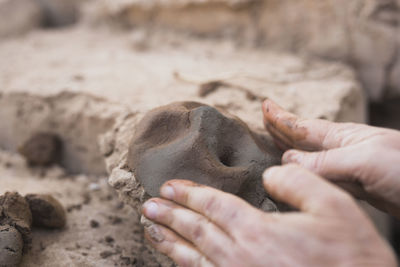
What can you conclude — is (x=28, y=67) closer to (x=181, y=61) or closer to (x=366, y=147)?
(x=181, y=61)

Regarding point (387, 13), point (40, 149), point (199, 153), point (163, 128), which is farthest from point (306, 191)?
point (387, 13)

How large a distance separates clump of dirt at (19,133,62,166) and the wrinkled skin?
99cm

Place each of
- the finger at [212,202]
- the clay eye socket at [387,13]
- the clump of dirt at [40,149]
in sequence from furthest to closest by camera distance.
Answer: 1. the clay eye socket at [387,13]
2. the clump of dirt at [40,149]
3. the finger at [212,202]

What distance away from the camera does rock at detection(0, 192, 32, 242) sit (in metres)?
1.20

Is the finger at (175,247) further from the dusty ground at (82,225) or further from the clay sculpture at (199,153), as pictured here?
the dusty ground at (82,225)

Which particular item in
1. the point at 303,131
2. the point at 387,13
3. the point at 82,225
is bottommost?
the point at 82,225

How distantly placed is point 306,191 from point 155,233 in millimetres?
470

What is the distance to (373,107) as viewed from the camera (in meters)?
2.59

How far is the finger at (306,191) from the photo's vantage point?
0.89 m

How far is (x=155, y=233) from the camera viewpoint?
1145 millimetres

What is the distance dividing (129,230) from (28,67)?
1487mm

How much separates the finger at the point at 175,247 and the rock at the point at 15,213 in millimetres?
400

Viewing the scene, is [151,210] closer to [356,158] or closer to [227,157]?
[227,157]

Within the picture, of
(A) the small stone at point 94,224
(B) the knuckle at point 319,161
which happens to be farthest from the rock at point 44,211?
(B) the knuckle at point 319,161
